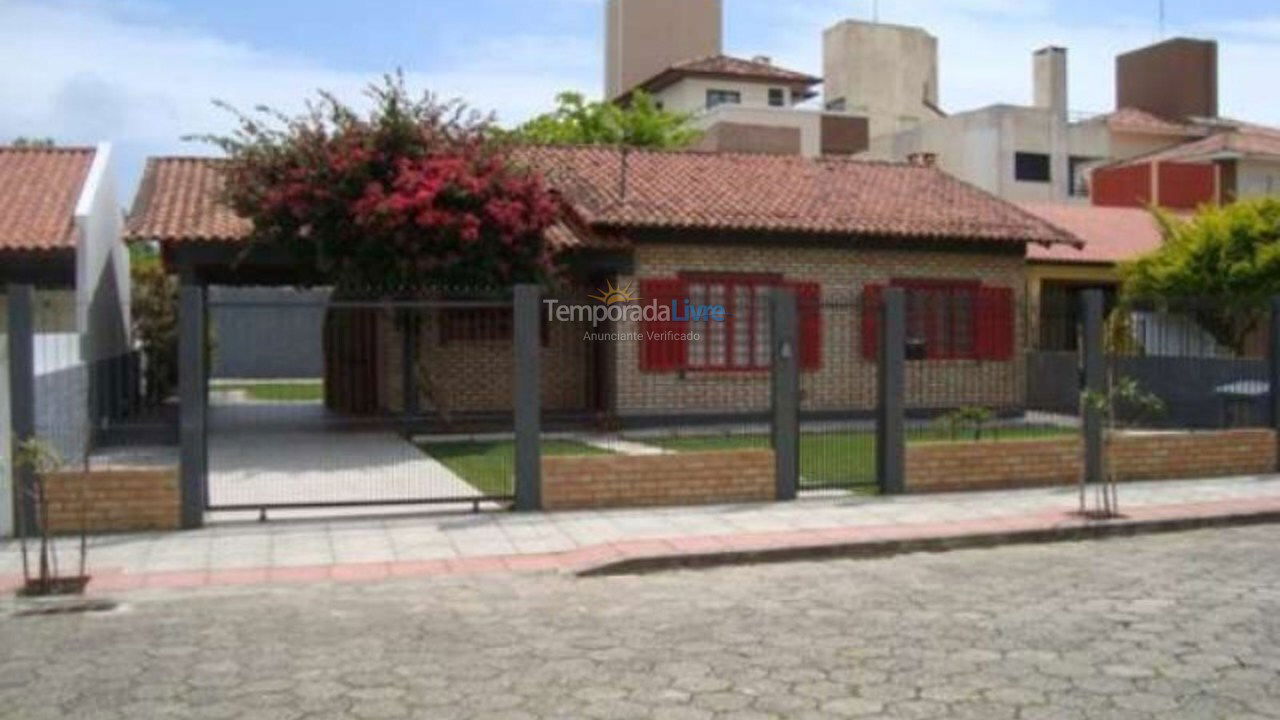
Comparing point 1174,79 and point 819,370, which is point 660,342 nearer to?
point 819,370

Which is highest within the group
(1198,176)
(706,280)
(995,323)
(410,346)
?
(1198,176)

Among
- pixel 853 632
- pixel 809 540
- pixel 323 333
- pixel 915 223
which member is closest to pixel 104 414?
pixel 323 333

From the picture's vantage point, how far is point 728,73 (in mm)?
49844

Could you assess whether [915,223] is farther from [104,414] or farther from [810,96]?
[810,96]

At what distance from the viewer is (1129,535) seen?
11.3 metres

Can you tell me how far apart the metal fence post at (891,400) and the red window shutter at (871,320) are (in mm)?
102

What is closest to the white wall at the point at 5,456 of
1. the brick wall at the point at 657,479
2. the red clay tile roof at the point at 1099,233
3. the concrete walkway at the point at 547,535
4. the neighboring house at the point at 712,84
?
the concrete walkway at the point at 547,535

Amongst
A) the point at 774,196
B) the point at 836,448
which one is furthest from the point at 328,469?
the point at 774,196

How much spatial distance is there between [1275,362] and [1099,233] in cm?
1387

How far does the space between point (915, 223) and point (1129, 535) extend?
1143 cm

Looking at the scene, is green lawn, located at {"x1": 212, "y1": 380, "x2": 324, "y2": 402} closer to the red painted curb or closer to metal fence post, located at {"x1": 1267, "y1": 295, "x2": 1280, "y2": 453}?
the red painted curb

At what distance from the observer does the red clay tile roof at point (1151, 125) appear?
4897cm

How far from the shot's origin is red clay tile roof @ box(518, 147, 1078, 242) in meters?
20.6

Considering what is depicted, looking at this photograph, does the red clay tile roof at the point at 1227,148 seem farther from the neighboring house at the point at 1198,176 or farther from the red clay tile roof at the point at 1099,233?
the red clay tile roof at the point at 1099,233
